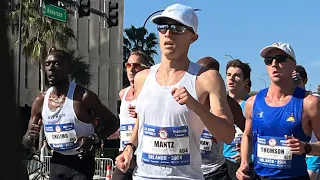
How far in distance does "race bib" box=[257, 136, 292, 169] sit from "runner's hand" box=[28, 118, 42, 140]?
2.14 meters

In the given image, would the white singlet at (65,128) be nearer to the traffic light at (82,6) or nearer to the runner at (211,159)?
the runner at (211,159)

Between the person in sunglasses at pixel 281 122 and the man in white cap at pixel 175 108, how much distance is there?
1.25m

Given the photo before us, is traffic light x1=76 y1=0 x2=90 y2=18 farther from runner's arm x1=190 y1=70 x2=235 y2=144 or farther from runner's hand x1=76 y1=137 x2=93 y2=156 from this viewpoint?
runner's arm x1=190 y1=70 x2=235 y2=144

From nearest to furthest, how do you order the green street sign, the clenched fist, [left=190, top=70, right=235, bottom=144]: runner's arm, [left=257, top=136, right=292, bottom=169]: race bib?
the clenched fist < [left=190, top=70, right=235, bottom=144]: runner's arm < [left=257, top=136, right=292, bottom=169]: race bib < the green street sign

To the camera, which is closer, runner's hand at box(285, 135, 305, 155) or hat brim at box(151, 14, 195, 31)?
hat brim at box(151, 14, 195, 31)

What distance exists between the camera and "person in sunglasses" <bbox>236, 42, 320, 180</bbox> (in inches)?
191

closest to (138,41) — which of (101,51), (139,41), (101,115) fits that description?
(139,41)

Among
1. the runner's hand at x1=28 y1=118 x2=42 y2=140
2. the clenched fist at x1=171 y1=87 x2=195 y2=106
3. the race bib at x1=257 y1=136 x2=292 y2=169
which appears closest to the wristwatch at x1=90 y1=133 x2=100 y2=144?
the runner's hand at x1=28 y1=118 x2=42 y2=140

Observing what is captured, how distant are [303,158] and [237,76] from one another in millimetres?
2023

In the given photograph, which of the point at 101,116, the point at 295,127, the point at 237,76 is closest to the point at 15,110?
the point at 295,127

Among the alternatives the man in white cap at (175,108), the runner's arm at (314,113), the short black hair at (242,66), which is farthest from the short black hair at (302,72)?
the man in white cap at (175,108)

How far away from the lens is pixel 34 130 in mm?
5902

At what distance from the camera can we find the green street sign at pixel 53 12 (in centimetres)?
1865

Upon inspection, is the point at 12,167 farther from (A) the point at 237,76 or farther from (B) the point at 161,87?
(A) the point at 237,76
